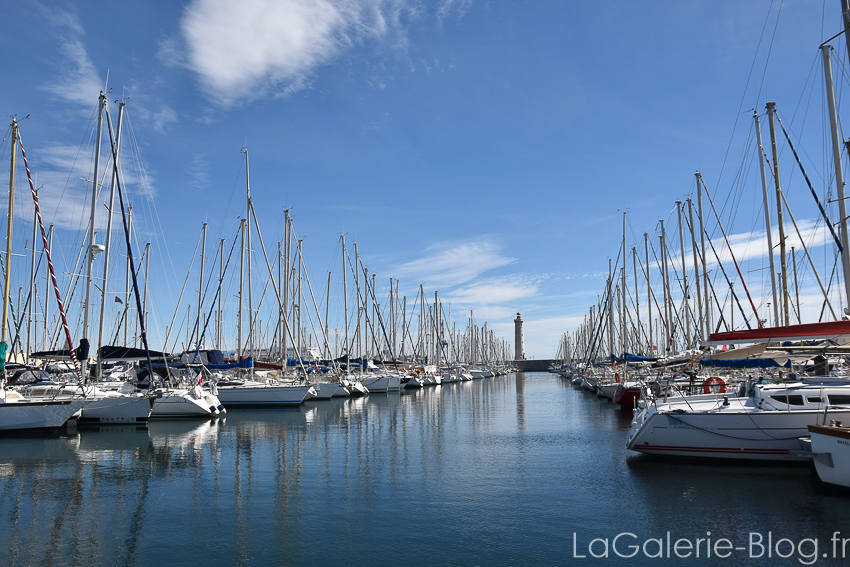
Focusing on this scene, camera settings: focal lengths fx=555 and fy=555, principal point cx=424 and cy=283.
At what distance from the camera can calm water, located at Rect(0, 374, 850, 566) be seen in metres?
11.4

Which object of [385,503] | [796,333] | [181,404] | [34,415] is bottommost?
[385,503]

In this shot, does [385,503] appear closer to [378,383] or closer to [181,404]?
[181,404]

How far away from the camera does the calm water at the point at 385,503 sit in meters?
11.4

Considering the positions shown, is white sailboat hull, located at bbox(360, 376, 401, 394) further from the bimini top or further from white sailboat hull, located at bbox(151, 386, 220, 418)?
the bimini top

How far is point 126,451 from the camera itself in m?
23.0

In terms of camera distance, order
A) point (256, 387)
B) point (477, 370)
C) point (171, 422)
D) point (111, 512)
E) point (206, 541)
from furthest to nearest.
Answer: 1. point (477, 370)
2. point (256, 387)
3. point (171, 422)
4. point (111, 512)
5. point (206, 541)

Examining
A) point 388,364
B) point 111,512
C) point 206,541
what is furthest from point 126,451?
point 388,364

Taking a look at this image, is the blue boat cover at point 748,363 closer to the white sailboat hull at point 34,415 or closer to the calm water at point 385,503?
the calm water at point 385,503

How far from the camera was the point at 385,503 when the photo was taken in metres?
15.0

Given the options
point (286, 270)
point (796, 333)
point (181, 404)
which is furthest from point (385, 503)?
point (286, 270)

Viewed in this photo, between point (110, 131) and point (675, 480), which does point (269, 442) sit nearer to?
point (675, 480)

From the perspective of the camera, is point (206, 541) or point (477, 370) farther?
point (477, 370)

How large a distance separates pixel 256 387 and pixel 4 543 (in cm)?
3040

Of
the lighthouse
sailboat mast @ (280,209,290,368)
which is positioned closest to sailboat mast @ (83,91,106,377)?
sailboat mast @ (280,209,290,368)
